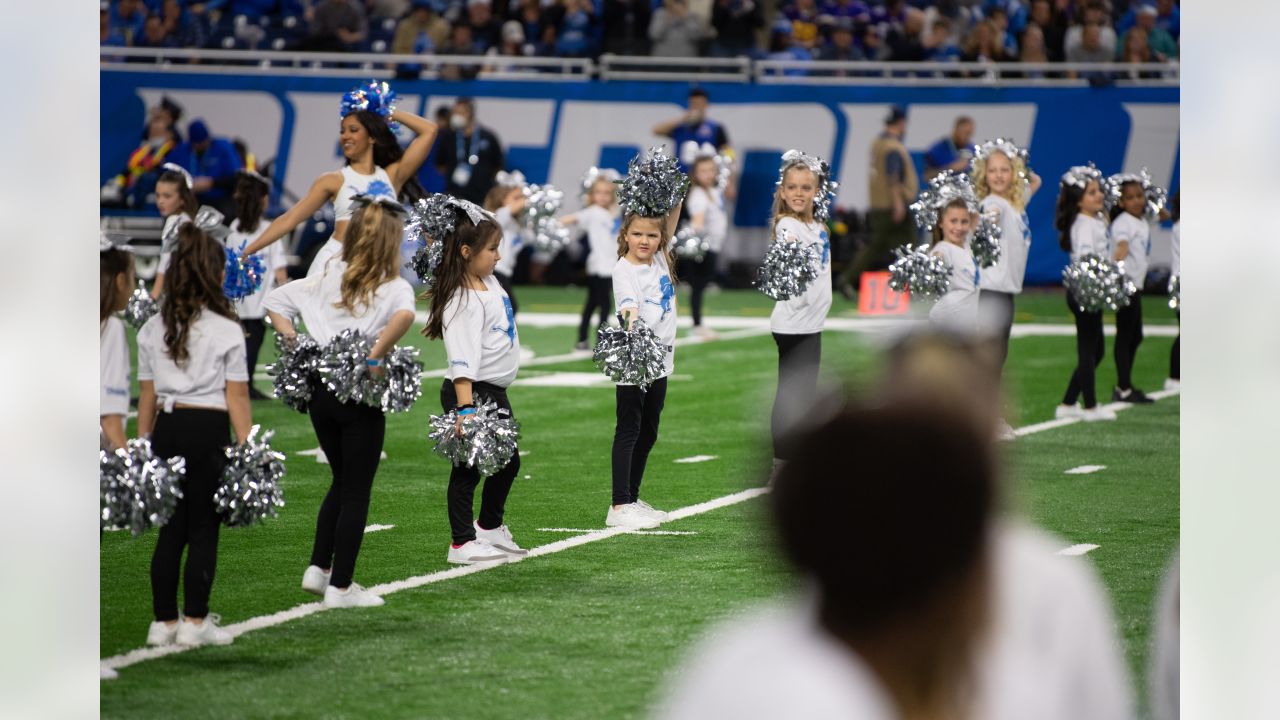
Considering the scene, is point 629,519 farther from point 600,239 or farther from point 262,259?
point 600,239

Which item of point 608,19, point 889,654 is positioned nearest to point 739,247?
point 608,19

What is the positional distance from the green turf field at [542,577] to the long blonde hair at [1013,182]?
1.30 metres

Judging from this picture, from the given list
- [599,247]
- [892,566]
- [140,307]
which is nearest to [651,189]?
[140,307]

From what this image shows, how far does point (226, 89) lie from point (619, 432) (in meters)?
12.2

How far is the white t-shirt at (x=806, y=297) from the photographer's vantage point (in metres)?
7.49

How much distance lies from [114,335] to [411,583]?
4.75ft

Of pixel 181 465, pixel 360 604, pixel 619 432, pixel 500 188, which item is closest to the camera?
pixel 181 465

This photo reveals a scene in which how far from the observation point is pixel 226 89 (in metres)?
17.6

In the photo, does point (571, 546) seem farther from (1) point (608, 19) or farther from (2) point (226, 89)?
(1) point (608, 19)

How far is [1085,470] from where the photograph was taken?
802cm

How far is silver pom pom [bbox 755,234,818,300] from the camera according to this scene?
7391 mm

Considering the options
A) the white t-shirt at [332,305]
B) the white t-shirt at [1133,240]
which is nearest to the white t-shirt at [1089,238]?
the white t-shirt at [1133,240]

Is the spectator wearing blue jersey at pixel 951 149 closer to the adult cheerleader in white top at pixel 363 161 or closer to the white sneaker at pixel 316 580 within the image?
the adult cheerleader in white top at pixel 363 161
